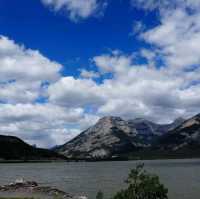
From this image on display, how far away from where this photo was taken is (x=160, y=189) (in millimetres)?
44531

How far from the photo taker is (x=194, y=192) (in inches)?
3676

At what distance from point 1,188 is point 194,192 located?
50792 mm

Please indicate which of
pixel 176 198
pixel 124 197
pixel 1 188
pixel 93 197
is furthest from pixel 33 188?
Result: pixel 124 197

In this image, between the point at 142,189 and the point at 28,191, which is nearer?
the point at 142,189

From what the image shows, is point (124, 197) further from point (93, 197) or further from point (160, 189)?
point (93, 197)

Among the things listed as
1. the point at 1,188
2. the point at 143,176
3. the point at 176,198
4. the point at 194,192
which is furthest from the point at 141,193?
the point at 1,188

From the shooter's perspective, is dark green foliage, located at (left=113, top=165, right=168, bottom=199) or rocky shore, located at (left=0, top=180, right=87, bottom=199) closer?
dark green foliage, located at (left=113, top=165, right=168, bottom=199)

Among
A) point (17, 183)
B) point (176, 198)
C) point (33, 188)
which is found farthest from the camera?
point (17, 183)

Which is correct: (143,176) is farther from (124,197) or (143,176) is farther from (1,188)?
(1,188)

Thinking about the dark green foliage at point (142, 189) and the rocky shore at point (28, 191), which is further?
the rocky shore at point (28, 191)

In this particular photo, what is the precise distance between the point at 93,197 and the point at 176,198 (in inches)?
744

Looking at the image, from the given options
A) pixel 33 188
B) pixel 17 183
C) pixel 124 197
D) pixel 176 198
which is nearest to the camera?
pixel 124 197

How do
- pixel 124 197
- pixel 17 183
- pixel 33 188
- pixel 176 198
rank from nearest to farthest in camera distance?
1. pixel 124 197
2. pixel 176 198
3. pixel 33 188
4. pixel 17 183

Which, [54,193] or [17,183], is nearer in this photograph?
[54,193]
